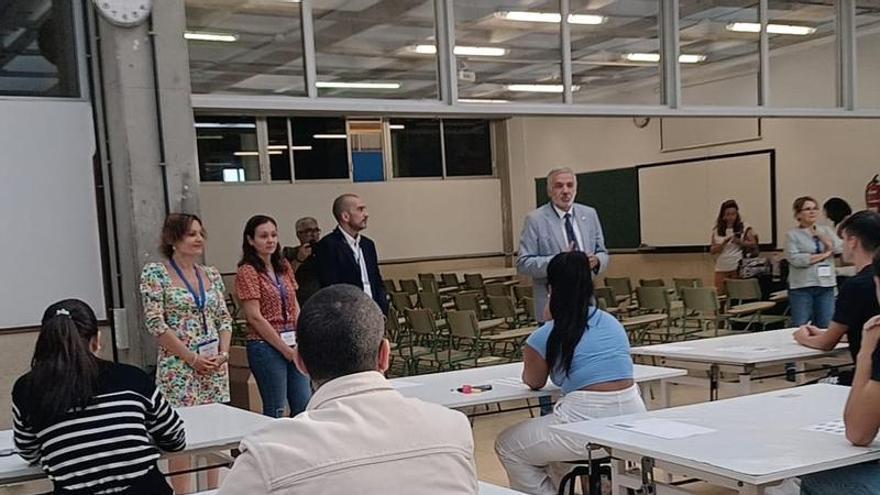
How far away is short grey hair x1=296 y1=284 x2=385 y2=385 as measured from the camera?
4.71ft

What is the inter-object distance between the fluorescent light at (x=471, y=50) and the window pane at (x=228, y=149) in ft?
20.3

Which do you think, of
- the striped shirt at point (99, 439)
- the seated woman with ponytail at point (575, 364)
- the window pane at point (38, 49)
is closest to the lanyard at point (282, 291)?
the seated woman with ponytail at point (575, 364)

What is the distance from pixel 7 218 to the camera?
4402mm

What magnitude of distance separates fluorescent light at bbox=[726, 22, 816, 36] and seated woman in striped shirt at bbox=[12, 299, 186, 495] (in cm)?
621

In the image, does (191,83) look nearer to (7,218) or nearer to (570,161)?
(7,218)

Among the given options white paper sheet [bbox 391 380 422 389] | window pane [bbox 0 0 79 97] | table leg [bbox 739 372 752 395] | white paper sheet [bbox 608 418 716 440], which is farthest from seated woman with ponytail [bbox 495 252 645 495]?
window pane [bbox 0 0 79 97]

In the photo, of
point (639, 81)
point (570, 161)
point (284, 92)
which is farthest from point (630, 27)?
point (570, 161)

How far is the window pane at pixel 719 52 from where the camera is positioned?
22.4 ft

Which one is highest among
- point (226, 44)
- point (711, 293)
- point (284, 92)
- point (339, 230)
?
point (226, 44)

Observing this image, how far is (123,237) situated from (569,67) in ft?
11.3

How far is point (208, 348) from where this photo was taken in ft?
12.8

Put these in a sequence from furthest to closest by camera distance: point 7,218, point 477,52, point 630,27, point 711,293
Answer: point 711,293 < point 630,27 < point 477,52 < point 7,218

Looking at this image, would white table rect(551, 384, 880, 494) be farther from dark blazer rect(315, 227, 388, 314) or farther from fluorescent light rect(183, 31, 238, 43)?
fluorescent light rect(183, 31, 238, 43)

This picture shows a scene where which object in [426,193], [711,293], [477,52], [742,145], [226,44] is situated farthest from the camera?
[426,193]
